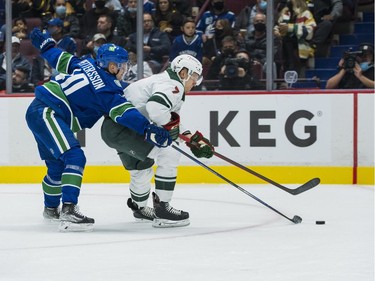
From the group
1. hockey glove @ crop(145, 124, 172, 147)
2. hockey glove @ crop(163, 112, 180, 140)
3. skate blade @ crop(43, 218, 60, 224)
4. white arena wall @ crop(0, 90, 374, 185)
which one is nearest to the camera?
hockey glove @ crop(145, 124, 172, 147)

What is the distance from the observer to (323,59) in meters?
8.86

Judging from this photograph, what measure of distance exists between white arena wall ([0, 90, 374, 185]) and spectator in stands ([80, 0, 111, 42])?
45.4 inches

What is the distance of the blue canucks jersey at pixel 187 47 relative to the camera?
29.5 feet

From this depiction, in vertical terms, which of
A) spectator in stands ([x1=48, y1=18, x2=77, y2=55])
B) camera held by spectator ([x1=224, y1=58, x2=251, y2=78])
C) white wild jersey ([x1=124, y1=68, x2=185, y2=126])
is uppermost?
spectator in stands ([x1=48, y1=18, x2=77, y2=55])

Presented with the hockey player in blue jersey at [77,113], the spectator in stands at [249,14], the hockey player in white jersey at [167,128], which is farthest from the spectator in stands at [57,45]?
the hockey player in white jersey at [167,128]

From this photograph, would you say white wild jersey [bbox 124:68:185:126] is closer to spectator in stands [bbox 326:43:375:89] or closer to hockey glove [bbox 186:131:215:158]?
hockey glove [bbox 186:131:215:158]

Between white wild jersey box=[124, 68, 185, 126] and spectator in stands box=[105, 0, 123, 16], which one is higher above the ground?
spectator in stands box=[105, 0, 123, 16]

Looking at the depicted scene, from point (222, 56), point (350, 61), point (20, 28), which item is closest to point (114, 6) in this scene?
point (20, 28)

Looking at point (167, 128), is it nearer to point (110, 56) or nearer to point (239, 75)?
point (110, 56)

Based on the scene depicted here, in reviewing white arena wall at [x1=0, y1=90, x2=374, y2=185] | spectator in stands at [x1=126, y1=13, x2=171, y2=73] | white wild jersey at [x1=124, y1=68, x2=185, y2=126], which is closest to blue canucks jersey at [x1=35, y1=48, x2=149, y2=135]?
white wild jersey at [x1=124, y1=68, x2=185, y2=126]

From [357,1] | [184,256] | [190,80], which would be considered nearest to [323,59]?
[357,1]

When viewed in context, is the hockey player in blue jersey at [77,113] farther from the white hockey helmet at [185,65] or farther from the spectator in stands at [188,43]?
the spectator in stands at [188,43]

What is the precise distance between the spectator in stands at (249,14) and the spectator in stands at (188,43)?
385 mm

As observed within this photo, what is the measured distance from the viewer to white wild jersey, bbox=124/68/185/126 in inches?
227
